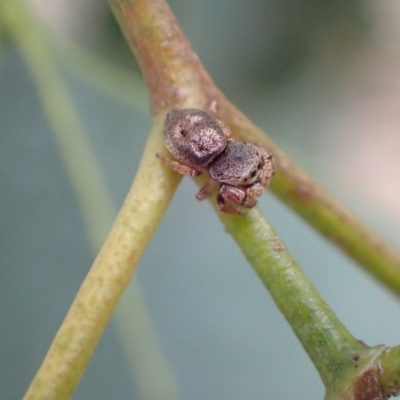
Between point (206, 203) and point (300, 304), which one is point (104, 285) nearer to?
point (300, 304)

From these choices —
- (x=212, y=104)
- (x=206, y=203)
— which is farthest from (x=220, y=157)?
(x=206, y=203)

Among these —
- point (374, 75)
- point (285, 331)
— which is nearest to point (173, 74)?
point (285, 331)

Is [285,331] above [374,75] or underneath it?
underneath

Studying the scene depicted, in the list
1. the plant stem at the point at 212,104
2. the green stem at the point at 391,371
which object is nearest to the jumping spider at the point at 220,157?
the plant stem at the point at 212,104

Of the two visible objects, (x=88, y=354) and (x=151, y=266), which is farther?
(x=151, y=266)

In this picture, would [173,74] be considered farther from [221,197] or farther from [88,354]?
[88,354]

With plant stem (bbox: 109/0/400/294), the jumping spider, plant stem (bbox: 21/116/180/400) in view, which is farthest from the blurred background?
plant stem (bbox: 21/116/180/400)

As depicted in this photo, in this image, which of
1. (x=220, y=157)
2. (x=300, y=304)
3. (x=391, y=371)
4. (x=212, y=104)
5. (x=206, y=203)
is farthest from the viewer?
(x=206, y=203)

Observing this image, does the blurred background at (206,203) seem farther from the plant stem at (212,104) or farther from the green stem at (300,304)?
the green stem at (300,304)
